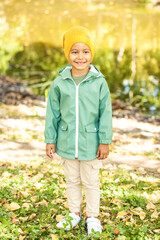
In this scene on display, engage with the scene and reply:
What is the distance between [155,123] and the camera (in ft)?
21.7

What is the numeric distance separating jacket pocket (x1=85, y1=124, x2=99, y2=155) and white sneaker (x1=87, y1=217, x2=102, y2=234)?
2.07 ft

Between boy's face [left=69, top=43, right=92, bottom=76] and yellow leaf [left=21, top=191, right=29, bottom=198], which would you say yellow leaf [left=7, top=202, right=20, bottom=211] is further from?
boy's face [left=69, top=43, right=92, bottom=76]

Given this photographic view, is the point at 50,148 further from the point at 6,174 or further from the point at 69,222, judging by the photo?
the point at 6,174

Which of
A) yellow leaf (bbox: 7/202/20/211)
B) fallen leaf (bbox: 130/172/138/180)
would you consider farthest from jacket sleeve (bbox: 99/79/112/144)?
fallen leaf (bbox: 130/172/138/180)

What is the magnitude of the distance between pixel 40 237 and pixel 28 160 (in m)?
1.58

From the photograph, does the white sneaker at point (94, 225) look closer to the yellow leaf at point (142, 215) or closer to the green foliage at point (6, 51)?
the yellow leaf at point (142, 215)

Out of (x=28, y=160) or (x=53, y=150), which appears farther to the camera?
(x=28, y=160)

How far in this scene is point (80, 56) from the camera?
8.82 feet

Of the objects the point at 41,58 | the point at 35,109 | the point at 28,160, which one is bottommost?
the point at 28,160

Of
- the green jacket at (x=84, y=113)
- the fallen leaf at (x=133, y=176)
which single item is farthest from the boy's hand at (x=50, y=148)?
the fallen leaf at (x=133, y=176)

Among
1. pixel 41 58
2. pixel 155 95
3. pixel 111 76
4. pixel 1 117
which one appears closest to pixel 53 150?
pixel 1 117

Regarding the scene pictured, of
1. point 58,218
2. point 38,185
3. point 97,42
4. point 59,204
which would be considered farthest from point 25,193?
point 97,42

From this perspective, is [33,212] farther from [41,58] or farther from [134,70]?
[41,58]

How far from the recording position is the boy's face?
2.70m
